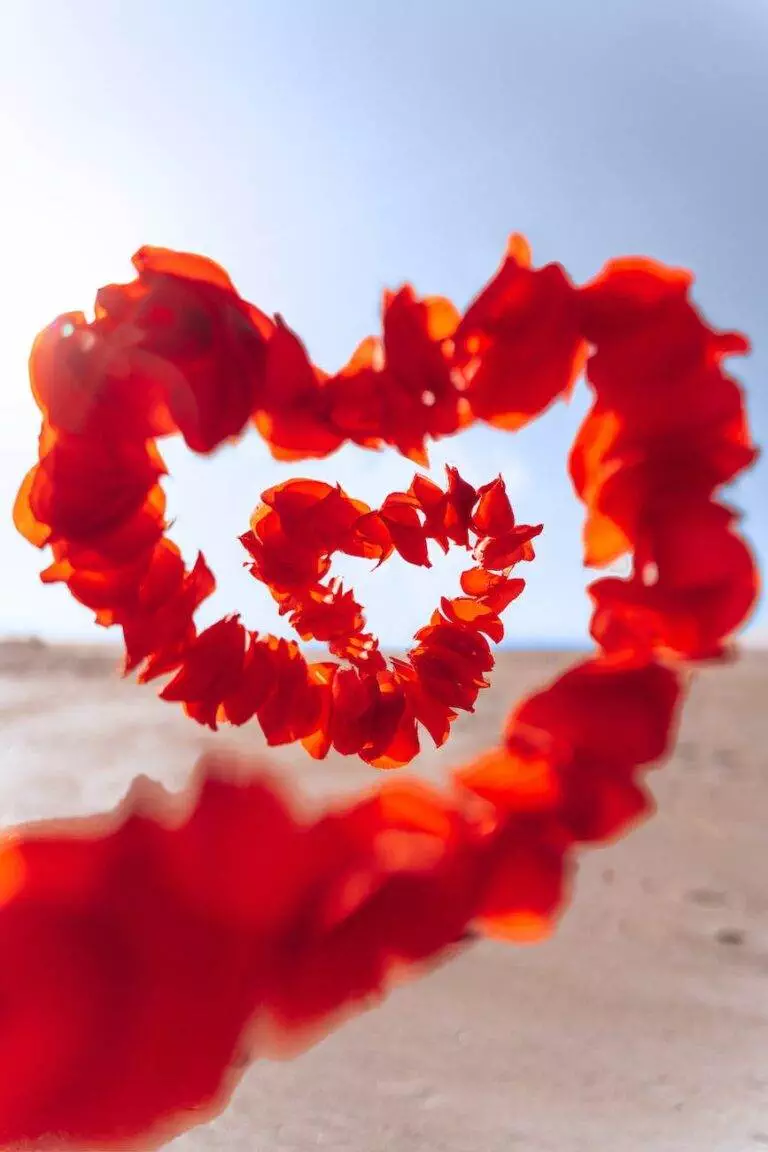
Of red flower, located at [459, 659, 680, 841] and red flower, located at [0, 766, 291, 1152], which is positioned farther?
red flower, located at [459, 659, 680, 841]

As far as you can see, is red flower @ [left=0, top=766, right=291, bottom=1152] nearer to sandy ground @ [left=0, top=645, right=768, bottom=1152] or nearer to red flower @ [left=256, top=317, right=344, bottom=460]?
sandy ground @ [left=0, top=645, right=768, bottom=1152]

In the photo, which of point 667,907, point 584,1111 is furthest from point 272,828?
point 667,907

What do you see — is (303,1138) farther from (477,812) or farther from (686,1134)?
(477,812)

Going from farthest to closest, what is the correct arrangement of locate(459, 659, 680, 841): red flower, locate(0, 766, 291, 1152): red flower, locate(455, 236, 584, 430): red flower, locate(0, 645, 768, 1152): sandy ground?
locate(0, 645, 768, 1152): sandy ground, locate(455, 236, 584, 430): red flower, locate(459, 659, 680, 841): red flower, locate(0, 766, 291, 1152): red flower

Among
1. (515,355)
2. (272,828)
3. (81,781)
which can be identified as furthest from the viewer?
(81,781)

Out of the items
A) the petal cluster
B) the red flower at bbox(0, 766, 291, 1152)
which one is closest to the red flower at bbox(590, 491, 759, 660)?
the petal cluster

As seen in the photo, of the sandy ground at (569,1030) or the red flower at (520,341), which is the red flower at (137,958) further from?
the red flower at (520,341)

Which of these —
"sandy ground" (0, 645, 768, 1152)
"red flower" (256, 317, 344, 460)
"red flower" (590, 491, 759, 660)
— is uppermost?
"red flower" (256, 317, 344, 460)

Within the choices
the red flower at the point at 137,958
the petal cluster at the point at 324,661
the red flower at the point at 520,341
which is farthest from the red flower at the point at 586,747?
the red flower at the point at 520,341

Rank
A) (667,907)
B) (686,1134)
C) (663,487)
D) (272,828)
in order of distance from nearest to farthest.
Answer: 1. (272,828)
2. (663,487)
3. (686,1134)
4. (667,907)
